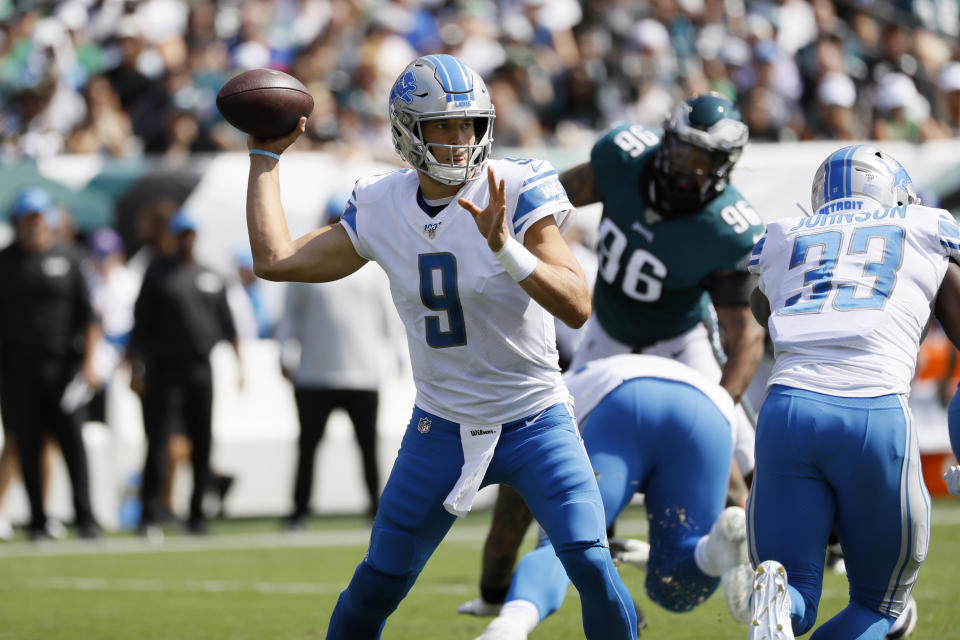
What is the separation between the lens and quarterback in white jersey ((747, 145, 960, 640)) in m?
3.87

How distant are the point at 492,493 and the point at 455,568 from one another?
3.02 meters

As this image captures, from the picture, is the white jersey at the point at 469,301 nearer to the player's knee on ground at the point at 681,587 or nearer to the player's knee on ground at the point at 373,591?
the player's knee on ground at the point at 373,591

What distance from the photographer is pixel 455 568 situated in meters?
7.90

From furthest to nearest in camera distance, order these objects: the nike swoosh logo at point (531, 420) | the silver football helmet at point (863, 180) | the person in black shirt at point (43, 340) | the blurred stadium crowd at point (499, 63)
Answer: the blurred stadium crowd at point (499, 63) < the person in black shirt at point (43, 340) < the silver football helmet at point (863, 180) < the nike swoosh logo at point (531, 420)

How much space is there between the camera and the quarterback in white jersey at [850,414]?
3871 mm

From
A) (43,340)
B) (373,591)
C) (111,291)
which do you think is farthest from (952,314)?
(111,291)

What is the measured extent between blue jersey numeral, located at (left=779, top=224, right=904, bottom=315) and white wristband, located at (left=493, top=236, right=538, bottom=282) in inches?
31.5

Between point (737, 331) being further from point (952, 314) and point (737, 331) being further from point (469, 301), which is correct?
point (469, 301)

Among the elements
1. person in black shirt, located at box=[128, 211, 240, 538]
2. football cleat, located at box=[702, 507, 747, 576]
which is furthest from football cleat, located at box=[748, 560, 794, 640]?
person in black shirt, located at box=[128, 211, 240, 538]

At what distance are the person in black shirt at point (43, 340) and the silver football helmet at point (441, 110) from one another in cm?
587

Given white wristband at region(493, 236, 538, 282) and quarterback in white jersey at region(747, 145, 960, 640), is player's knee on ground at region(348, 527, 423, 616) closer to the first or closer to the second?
white wristband at region(493, 236, 538, 282)

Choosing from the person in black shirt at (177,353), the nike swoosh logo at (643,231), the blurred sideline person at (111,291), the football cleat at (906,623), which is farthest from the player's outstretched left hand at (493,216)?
the blurred sideline person at (111,291)

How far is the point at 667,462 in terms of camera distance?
16.5 feet

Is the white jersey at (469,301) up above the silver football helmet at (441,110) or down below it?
below
